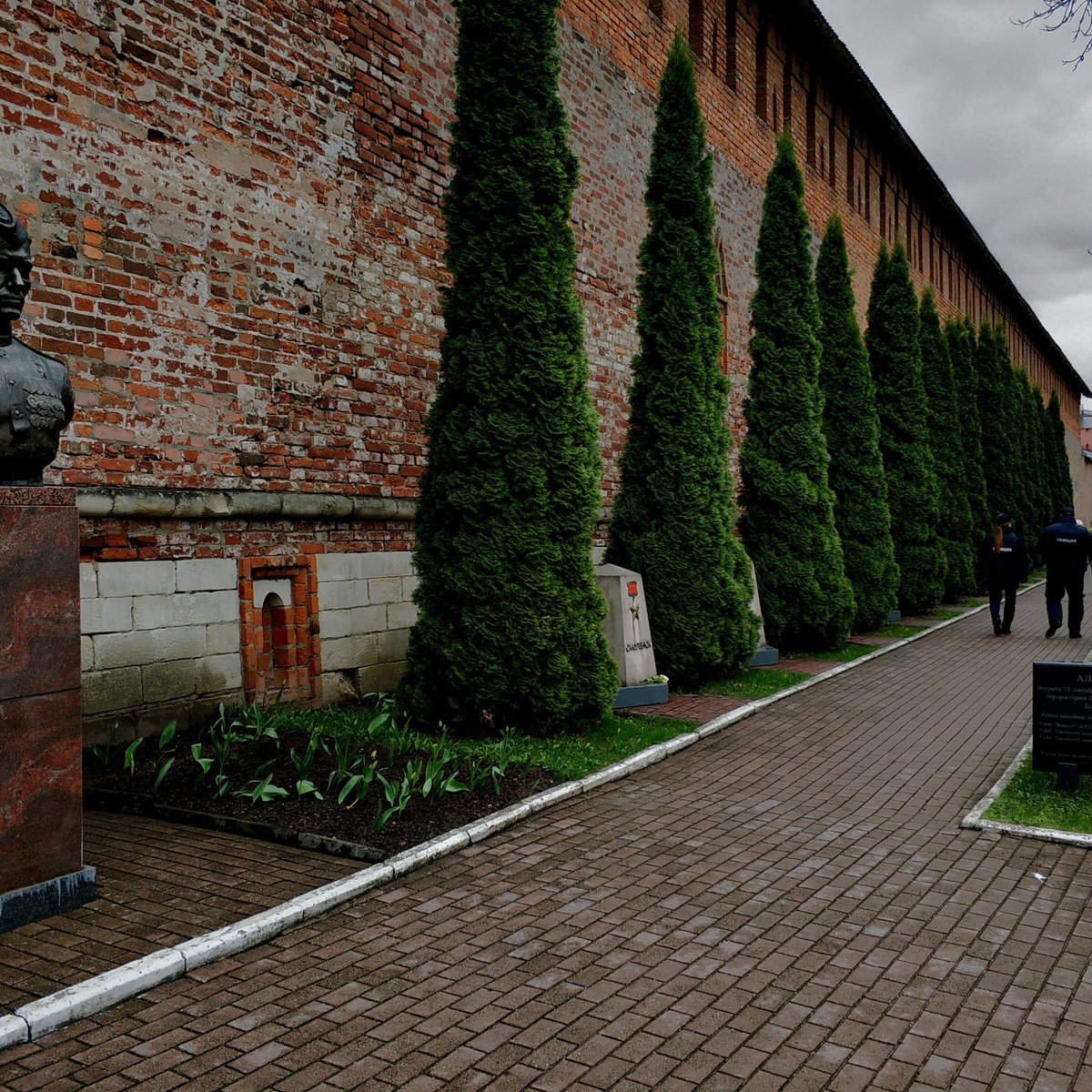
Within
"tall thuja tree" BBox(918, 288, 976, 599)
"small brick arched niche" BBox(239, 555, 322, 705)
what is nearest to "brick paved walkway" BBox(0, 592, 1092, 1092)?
"small brick arched niche" BBox(239, 555, 322, 705)

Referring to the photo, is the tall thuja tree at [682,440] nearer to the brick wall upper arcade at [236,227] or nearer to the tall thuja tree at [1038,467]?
the brick wall upper arcade at [236,227]

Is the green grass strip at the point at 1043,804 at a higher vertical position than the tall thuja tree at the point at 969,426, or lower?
lower

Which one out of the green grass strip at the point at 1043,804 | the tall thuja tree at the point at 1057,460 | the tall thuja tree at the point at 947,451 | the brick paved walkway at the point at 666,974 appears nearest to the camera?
the brick paved walkway at the point at 666,974

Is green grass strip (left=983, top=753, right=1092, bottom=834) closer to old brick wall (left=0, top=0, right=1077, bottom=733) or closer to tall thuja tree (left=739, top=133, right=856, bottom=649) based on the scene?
old brick wall (left=0, top=0, right=1077, bottom=733)

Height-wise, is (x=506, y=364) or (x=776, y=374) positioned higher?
(x=776, y=374)

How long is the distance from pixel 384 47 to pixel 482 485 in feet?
15.4

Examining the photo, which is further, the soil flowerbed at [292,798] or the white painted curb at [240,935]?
the soil flowerbed at [292,798]

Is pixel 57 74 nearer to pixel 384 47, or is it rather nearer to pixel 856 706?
pixel 384 47

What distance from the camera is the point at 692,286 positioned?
11258mm

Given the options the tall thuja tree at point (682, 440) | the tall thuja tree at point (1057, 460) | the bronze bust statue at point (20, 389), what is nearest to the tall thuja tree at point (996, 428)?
the tall thuja tree at point (1057, 460)

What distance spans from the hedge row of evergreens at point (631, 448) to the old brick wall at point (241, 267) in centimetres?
136

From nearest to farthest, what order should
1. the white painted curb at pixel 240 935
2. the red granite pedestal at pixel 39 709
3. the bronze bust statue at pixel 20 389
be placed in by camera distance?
the white painted curb at pixel 240 935, the red granite pedestal at pixel 39 709, the bronze bust statue at pixel 20 389

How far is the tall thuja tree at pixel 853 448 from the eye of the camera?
52.7 ft

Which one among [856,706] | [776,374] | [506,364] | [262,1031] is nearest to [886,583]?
[776,374]
